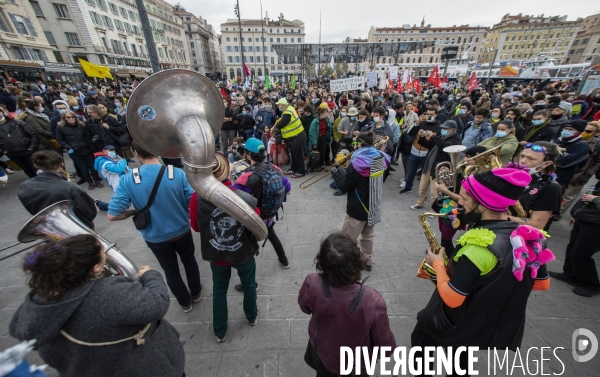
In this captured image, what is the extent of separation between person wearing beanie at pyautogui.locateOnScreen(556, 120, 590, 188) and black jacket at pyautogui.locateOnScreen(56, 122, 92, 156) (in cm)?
951

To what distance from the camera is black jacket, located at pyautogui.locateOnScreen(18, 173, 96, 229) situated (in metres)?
2.60

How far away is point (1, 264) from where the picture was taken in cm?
366

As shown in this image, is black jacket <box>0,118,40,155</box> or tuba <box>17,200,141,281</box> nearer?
tuba <box>17,200,141,281</box>

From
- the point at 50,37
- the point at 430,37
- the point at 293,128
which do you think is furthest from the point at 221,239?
the point at 430,37

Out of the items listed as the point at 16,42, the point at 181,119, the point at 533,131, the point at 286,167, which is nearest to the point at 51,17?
the point at 16,42

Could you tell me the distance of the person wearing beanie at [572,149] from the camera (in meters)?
4.03

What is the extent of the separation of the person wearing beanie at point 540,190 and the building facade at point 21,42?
32.8 metres

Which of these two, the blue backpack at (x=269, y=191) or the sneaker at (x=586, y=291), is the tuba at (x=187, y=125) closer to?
the blue backpack at (x=269, y=191)

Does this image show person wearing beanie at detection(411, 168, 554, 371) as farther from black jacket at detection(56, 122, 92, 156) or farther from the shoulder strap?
black jacket at detection(56, 122, 92, 156)

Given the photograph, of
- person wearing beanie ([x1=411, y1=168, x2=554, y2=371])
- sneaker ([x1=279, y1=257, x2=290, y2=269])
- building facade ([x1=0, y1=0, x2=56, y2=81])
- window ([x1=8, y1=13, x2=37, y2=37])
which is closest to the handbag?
sneaker ([x1=279, y1=257, x2=290, y2=269])

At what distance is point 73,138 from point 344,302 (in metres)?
7.09

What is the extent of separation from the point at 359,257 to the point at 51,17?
48983mm

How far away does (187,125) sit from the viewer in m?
1.89

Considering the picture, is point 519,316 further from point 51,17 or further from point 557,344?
point 51,17
